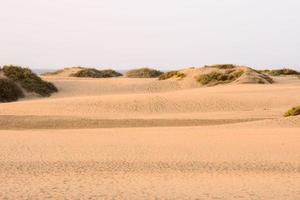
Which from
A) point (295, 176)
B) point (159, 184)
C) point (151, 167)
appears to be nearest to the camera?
point (159, 184)

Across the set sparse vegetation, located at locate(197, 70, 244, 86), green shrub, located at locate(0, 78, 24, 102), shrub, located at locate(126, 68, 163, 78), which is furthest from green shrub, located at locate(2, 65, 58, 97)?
shrub, located at locate(126, 68, 163, 78)

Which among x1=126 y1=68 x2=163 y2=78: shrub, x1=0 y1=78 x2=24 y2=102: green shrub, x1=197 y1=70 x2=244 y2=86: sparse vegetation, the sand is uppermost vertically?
x1=126 y1=68 x2=163 y2=78: shrub

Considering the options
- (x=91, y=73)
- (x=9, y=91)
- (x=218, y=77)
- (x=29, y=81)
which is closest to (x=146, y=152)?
(x=9, y=91)

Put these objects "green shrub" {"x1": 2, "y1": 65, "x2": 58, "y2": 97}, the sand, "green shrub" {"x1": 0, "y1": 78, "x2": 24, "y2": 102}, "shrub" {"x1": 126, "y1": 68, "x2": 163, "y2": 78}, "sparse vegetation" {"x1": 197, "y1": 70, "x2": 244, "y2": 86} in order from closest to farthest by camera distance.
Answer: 1. the sand
2. "green shrub" {"x1": 0, "y1": 78, "x2": 24, "y2": 102}
3. "green shrub" {"x1": 2, "y1": 65, "x2": 58, "y2": 97}
4. "sparse vegetation" {"x1": 197, "y1": 70, "x2": 244, "y2": 86}
5. "shrub" {"x1": 126, "y1": 68, "x2": 163, "y2": 78}

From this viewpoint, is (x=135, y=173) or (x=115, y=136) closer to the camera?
(x=135, y=173)

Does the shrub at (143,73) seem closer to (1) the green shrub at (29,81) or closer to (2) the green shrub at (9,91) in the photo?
(1) the green shrub at (29,81)

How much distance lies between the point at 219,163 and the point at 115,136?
15.4 ft

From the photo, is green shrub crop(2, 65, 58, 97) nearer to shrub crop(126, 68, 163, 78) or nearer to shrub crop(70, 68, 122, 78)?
shrub crop(70, 68, 122, 78)

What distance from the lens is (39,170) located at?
36.0 ft

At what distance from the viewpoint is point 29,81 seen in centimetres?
3388

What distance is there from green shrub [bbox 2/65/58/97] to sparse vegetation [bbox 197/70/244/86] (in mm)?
10122

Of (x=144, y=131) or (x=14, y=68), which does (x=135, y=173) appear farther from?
(x=14, y=68)

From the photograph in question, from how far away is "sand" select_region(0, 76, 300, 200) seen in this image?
9344 mm

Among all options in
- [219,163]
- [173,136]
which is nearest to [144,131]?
[173,136]
